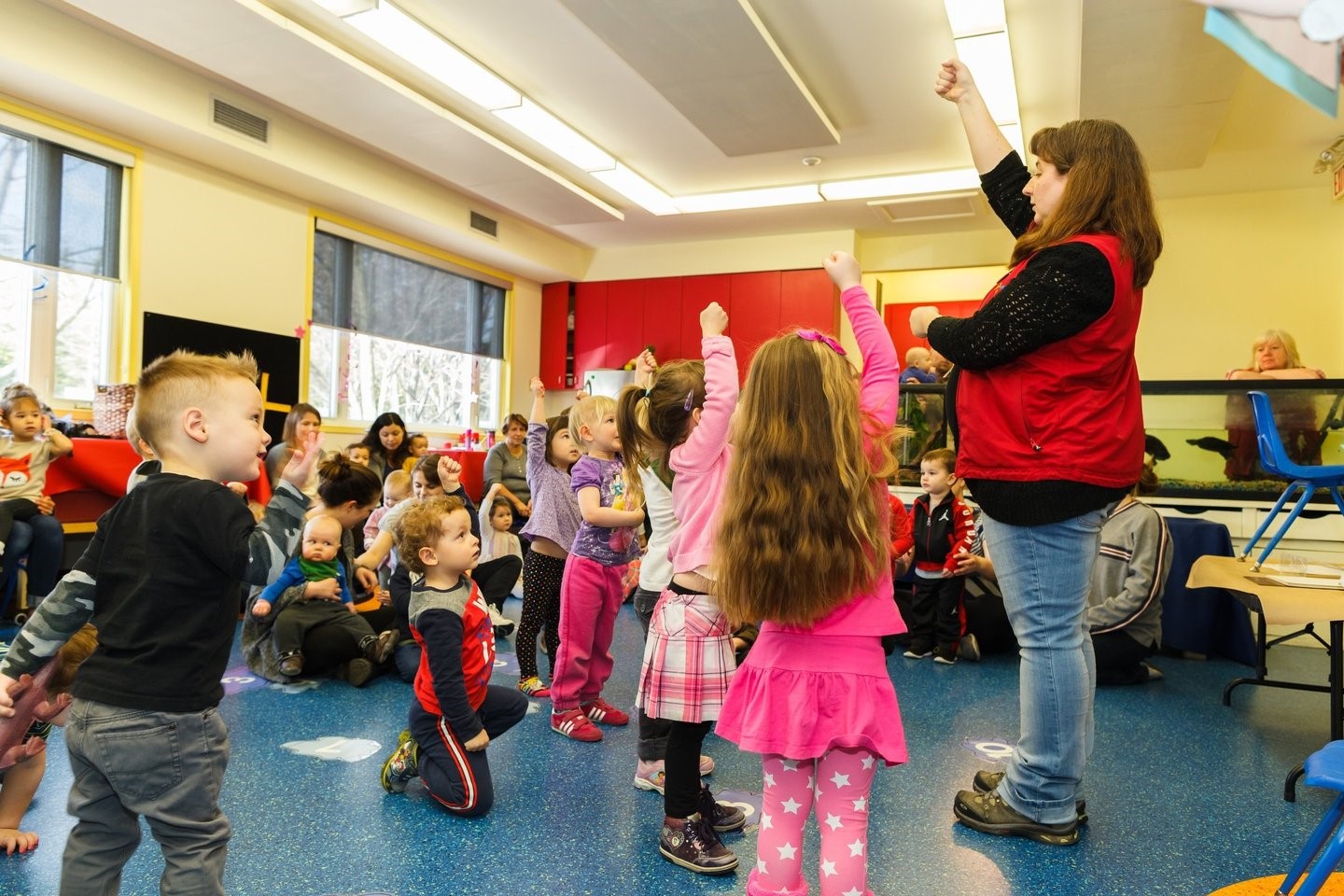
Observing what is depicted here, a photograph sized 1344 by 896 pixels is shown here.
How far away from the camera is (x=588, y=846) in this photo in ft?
5.74

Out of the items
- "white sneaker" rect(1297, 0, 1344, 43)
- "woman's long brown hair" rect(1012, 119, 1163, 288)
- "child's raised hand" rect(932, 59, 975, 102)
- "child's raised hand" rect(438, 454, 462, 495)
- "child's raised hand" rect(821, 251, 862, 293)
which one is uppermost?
"child's raised hand" rect(932, 59, 975, 102)

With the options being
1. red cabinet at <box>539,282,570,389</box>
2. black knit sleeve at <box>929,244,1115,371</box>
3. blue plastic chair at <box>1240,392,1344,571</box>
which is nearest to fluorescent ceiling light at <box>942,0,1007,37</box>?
blue plastic chair at <box>1240,392,1344,571</box>

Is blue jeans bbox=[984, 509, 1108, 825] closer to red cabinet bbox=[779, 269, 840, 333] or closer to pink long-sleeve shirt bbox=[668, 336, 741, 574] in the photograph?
pink long-sleeve shirt bbox=[668, 336, 741, 574]

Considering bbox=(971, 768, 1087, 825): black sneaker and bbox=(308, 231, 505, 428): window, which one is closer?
bbox=(971, 768, 1087, 825): black sneaker

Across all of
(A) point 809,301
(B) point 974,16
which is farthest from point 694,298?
(B) point 974,16

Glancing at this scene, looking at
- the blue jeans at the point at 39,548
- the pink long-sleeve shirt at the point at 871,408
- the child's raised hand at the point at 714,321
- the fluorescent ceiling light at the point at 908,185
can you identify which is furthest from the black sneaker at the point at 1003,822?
the fluorescent ceiling light at the point at 908,185

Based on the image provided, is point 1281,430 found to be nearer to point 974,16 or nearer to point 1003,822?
point 974,16

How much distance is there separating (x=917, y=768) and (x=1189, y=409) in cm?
283

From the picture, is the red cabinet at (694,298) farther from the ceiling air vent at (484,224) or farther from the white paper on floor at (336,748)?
the white paper on floor at (336,748)

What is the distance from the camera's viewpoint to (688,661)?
1.76m

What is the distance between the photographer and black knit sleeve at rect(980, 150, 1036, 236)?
200cm

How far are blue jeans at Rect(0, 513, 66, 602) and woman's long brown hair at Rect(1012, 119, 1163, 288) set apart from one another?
164 inches

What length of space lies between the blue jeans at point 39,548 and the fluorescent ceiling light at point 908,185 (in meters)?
5.47

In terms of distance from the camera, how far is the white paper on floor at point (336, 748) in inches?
88.0
